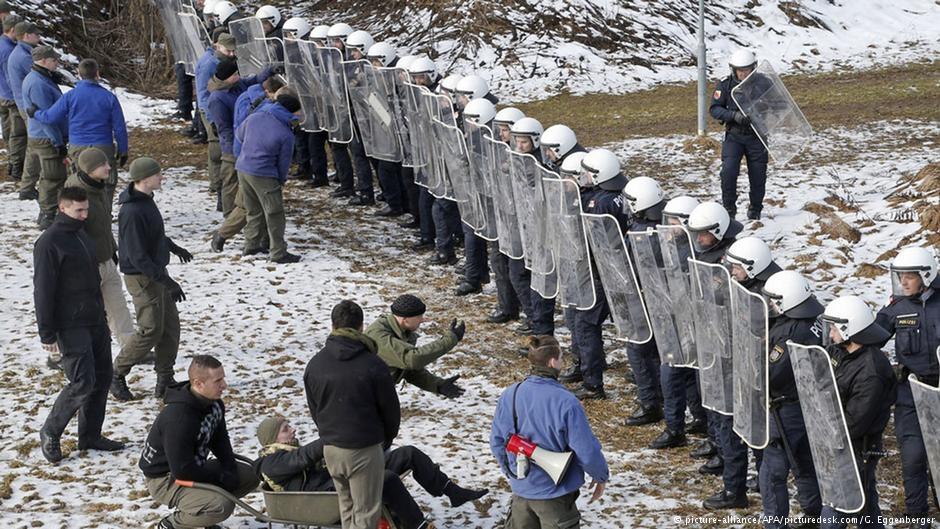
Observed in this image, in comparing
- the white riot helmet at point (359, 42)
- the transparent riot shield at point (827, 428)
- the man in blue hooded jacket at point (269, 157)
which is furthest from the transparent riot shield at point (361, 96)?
the transparent riot shield at point (827, 428)

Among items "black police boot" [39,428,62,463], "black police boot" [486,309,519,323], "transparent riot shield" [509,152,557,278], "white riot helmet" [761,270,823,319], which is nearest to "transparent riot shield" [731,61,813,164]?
"transparent riot shield" [509,152,557,278]

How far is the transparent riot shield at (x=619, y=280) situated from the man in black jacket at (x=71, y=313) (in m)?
3.55

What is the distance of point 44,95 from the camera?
39.5 ft

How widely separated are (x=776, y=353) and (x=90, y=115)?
744 cm

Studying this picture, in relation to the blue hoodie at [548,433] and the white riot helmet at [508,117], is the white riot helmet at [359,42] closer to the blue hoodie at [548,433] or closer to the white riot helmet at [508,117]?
the white riot helmet at [508,117]

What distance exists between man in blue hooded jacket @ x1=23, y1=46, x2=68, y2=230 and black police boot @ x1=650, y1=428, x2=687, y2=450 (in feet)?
22.8

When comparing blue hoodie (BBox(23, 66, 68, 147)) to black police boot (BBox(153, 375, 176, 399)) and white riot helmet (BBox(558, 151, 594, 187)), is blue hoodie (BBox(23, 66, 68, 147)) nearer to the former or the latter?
black police boot (BBox(153, 375, 176, 399))

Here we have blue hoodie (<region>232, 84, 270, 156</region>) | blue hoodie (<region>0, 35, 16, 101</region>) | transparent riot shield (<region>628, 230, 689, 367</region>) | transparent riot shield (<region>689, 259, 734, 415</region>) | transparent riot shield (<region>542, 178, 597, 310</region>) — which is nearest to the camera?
transparent riot shield (<region>689, 259, 734, 415</region>)

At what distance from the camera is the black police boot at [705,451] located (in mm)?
8258

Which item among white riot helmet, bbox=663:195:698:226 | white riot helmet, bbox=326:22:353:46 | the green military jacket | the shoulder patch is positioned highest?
white riot helmet, bbox=326:22:353:46

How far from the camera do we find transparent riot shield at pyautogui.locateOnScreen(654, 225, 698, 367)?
26.2 feet

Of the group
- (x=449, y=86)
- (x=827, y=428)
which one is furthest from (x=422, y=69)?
(x=827, y=428)

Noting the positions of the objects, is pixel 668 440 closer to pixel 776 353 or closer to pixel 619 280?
pixel 619 280

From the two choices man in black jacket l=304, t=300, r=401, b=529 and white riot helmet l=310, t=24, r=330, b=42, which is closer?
man in black jacket l=304, t=300, r=401, b=529
